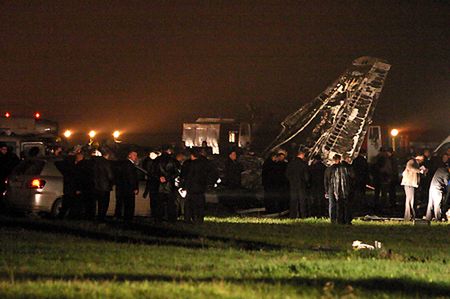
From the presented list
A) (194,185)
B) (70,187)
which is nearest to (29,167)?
(70,187)

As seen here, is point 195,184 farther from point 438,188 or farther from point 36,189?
point 438,188

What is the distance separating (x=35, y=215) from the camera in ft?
84.7

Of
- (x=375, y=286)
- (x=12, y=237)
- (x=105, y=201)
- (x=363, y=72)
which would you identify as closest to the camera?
(x=375, y=286)

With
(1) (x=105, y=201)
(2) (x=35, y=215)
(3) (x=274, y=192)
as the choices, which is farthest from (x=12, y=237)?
(3) (x=274, y=192)

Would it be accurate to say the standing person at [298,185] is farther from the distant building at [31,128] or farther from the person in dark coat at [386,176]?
the distant building at [31,128]

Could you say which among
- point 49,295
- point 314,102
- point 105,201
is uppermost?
point 314,102

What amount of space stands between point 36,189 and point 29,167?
77cm

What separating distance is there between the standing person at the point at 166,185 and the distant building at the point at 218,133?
28460 mm

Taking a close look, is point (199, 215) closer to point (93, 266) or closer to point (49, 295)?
point (93, 266)

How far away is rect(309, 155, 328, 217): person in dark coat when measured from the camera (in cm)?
2912

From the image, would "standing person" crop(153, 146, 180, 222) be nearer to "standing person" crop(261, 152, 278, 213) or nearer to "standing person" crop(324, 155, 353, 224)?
"standing person" crop(324, 155, 353, 224)

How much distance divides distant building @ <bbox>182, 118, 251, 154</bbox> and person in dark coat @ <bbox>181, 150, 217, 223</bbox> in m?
28.6

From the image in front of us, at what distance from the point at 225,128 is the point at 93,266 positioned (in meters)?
41.6

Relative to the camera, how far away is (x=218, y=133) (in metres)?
55.7
